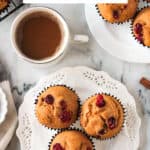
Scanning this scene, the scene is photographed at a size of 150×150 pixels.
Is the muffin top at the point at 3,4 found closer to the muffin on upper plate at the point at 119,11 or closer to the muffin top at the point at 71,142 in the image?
the muffin on upper plate at the point at 119,11

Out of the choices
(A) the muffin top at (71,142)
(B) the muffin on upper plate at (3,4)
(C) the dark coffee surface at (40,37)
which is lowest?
(A) the muffin top at (71,142)

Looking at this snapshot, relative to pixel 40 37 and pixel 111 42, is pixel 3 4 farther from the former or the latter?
pixel 111 42

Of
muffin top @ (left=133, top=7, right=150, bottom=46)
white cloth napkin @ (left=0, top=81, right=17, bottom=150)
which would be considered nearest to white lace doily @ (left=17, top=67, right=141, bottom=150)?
white cloth napkin @ (left=0, top=81, right=17, bottom=150)

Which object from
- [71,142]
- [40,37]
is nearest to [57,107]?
[71,142]

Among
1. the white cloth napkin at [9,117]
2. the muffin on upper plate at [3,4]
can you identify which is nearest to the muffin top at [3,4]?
the muffin on upper plate at [3,4]

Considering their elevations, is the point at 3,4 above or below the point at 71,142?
above
